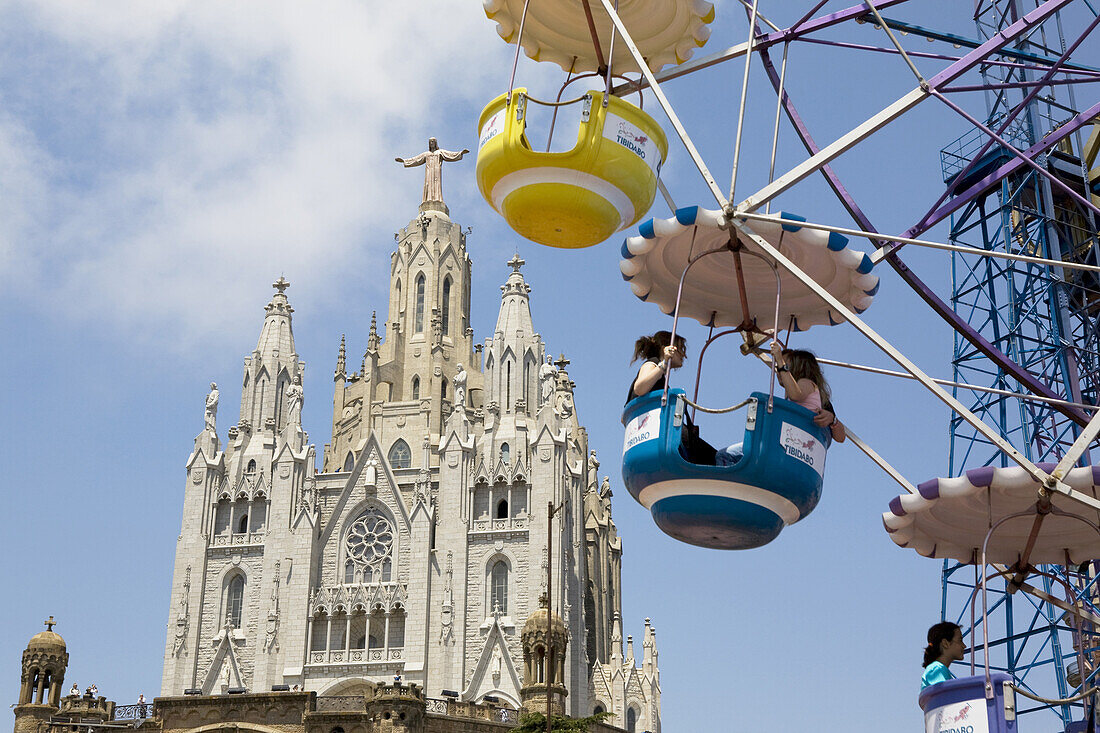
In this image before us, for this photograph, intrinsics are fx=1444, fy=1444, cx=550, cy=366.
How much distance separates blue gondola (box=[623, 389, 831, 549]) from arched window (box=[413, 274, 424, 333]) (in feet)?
185

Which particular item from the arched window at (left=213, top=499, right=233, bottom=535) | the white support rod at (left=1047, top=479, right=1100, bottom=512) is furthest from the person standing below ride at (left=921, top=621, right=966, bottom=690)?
the arched window at (left=213, top=499, right=233, bottom=535)

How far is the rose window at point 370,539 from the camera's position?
57.9m

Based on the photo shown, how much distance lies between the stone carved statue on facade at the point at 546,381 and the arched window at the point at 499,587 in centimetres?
702

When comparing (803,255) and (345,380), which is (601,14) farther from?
(345,380)

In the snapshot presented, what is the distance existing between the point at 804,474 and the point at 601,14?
5.01 meters

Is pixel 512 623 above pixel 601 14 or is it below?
above

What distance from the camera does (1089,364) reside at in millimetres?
33562

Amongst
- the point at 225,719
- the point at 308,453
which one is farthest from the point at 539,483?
the point at 225,719

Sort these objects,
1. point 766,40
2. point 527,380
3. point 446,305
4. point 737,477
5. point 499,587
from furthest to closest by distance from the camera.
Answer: point 446,305 → point 527,380 → point 499,587 → point 766,40 → point 737,477

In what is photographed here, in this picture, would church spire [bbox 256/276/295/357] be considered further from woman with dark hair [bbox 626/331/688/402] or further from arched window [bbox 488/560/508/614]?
woman with dark hair [bbox 626/331/688/402]

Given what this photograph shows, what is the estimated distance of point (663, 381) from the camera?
1106 cm

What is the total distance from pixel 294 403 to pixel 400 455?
5066 mm

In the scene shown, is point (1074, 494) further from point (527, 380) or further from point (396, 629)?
point (527, 380)

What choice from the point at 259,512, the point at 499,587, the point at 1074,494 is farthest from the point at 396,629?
the point at 1074,494
